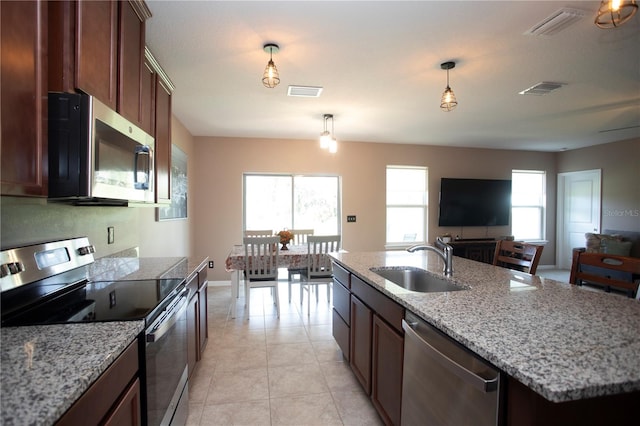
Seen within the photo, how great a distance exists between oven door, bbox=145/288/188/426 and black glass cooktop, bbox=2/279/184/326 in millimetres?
65

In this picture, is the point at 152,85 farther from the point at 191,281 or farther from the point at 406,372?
the point at 406,372

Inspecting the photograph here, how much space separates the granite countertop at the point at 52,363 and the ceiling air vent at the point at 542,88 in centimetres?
366

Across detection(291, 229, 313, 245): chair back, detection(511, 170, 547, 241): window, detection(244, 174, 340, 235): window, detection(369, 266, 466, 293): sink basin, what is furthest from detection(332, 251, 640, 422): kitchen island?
detection(511, 170, 547, 241): window

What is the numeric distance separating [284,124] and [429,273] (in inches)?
119

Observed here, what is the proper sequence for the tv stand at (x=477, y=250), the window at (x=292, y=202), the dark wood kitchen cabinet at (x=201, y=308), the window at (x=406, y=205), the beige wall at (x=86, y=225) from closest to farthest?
the beige wall at (x=86, y=225) → the dark wood kitchen cabinet at (x=201, y=308) → the window at (x=292, y=202) → the tv stand at (x=477, y=250) → the window at (x=406, y=205)

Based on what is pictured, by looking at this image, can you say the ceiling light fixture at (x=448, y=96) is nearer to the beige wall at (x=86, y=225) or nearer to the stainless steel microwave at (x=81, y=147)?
the stainless steel microwave at (x=81, y=147)

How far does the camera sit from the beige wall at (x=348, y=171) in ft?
16.2

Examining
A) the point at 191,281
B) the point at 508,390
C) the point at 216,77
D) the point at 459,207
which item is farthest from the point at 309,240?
the point at 459,207

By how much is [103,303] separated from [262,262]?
2227 millimetres

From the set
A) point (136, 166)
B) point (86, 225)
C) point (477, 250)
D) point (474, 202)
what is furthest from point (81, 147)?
point (474, 202)

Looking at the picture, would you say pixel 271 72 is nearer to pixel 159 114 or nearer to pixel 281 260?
pixel 159 114

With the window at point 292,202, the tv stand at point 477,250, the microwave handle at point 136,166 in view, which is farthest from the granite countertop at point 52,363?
the tv stand at point 477,250

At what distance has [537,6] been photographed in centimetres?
177

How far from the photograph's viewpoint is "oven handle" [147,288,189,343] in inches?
47.1
